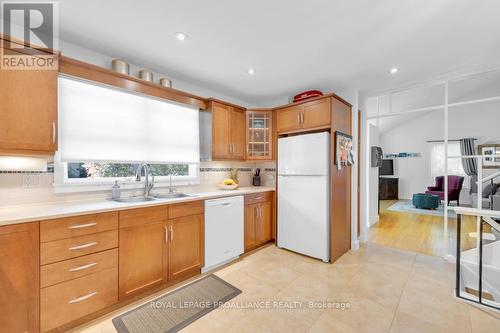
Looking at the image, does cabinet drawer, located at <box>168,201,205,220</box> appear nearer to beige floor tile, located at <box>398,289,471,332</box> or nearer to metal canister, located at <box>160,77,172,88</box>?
metal canister, located at <box>160,77,172,88</box>

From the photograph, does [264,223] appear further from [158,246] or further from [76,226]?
[76,226]

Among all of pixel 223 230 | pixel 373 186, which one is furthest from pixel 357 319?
pixel 373 186

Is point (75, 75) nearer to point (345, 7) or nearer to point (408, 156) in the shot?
point (345, 7)

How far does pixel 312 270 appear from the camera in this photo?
2525mm

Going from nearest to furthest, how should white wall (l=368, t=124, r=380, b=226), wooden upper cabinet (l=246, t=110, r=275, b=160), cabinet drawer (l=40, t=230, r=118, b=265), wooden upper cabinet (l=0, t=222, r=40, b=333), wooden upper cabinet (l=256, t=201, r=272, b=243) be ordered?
1. wooden upper cabinet (l=0, t=222, r=40, b=333)
2. cabinet drawer (l=40, t=230, r=118, b=265)
3. wooden upper cabinet (l=256, t=201, r=272, b=243)
4. wooden upper cabinet (l=246, t=110, r=275, b=160)
5. white wall (l=368, t=124, r=380, b=226)

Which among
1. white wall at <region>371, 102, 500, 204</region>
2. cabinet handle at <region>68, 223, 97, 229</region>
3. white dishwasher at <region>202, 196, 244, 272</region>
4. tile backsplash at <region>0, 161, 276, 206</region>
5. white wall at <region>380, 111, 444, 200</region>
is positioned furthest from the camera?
white wall at <region>380, 111, 444, 200</region>

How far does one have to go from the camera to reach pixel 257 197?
313 cm

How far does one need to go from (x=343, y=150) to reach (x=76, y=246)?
118 inches

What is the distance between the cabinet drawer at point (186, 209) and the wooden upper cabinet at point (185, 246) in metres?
0.04

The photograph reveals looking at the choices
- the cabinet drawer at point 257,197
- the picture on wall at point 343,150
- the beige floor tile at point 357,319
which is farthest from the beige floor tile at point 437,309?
the cabinet drawer at point 257,197

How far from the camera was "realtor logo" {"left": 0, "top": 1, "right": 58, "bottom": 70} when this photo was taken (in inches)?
60.0

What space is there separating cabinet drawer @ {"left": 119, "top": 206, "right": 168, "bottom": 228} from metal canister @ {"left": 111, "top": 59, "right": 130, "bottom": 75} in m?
1.44

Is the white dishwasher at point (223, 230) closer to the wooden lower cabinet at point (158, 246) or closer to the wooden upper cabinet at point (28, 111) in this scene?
the wooden lower cabinet at point (158, 246)

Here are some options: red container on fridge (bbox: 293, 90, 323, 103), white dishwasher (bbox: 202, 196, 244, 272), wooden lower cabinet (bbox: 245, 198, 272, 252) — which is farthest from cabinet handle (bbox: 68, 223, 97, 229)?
red container on fridge (bbox: 293, 90, 323, 103)
